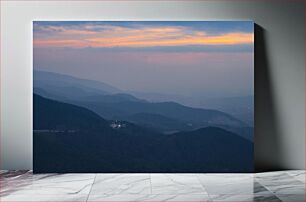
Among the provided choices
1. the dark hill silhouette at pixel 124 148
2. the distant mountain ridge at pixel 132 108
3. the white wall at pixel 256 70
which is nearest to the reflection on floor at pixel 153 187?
the dark hill silhouette at pixel 124 148

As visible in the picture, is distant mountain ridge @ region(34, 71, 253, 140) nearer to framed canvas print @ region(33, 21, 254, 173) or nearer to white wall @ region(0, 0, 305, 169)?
framed canvas print @ region(33, 21, 254, 173)

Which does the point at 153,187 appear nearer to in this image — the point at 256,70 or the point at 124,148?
the point at 124,148

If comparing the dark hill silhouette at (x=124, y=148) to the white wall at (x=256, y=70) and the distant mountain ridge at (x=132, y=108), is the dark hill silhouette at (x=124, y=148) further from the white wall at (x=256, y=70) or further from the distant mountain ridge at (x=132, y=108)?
the white wall at (x=256, y=70)

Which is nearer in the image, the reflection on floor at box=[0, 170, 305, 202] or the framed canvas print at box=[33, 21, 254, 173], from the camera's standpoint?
the reflection on floor at box=[0, 170, 305, 202]

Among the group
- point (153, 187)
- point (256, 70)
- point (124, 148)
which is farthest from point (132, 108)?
point (256, 70)

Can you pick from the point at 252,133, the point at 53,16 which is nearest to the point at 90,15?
the point at 53,16

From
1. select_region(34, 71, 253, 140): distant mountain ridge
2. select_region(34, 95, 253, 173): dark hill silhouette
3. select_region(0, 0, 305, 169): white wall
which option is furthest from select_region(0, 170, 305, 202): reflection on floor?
select_region(34, 71, 253, 140): distant mountain ridge
